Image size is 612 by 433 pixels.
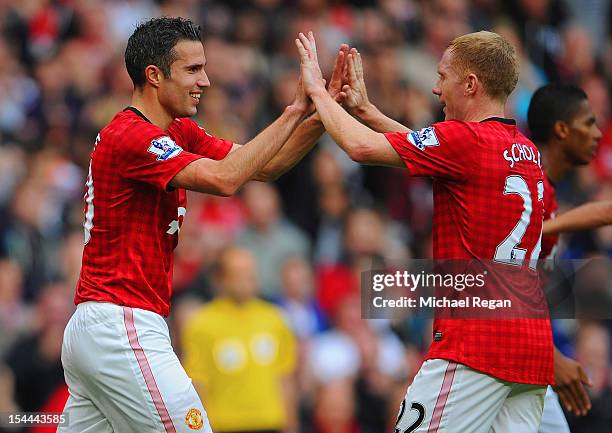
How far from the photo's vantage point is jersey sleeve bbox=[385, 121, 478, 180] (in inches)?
233

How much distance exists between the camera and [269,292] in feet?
38.7

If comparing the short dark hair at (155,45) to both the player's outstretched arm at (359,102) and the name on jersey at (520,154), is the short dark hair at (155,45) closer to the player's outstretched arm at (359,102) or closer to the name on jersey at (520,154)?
the player's outstretched arm at (359,102)

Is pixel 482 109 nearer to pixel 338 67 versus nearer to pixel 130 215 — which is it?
pixel 338 67

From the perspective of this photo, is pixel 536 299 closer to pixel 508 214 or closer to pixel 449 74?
pixel 508 214

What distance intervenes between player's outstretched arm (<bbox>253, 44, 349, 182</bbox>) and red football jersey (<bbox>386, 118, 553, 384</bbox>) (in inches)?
36.3

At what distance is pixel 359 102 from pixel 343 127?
0.69 m

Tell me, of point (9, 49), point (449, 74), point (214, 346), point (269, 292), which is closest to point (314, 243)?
point (269, 292)

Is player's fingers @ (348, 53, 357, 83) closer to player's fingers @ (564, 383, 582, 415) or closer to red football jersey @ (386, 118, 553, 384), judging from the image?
red football jersey @ (386, 118, 553, 384)

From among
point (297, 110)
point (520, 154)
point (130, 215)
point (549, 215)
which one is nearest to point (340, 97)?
point (297, 110)

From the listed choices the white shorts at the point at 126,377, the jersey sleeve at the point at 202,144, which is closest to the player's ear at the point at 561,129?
the jersey sleeve at the point at 202,144

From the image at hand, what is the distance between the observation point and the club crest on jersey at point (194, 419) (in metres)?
5.85

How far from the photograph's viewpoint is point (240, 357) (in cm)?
1023

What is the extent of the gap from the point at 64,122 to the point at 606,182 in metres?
5.97

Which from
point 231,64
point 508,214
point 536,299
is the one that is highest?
point 231,64
